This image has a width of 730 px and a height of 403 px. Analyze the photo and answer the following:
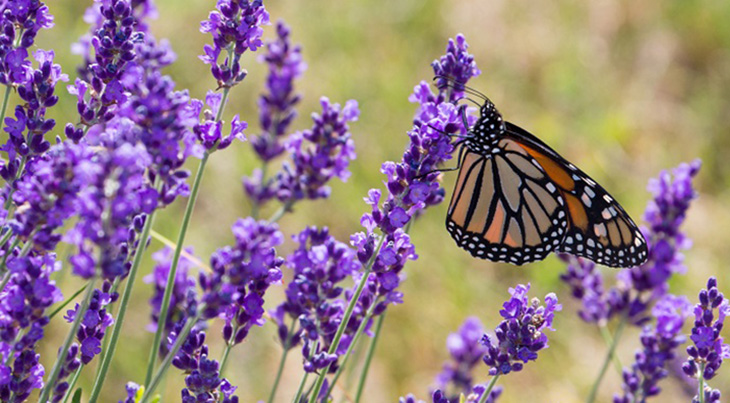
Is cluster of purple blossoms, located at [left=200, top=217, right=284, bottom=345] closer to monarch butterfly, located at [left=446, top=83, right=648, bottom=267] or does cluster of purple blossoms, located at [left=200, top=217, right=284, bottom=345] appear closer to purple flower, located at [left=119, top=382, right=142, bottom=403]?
purple flower, located at [left=119, top=382, right=142, bottom=403]

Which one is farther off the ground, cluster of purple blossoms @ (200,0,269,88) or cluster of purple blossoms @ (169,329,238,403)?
cluster of purple blossoms @ (200,0,269,88)

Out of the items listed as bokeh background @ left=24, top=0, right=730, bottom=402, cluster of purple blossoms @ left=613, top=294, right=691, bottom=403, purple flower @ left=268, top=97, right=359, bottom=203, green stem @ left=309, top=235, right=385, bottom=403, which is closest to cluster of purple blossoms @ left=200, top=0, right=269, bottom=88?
purple flower @ left=268, top=97, right=359, bottom=203

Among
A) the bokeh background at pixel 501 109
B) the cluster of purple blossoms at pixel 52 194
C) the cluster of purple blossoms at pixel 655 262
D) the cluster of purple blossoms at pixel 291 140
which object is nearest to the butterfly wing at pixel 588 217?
the cluster of purple blossoms at pixel 655 262

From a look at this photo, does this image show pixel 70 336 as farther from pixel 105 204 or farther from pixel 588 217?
pixel 588 217

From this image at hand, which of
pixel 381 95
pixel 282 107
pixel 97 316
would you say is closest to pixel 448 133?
pixel 282 107

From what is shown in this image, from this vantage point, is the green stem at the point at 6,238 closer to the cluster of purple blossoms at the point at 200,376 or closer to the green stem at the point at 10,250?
the green stem at the point at 10,250

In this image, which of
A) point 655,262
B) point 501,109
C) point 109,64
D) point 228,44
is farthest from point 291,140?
point 501,109
